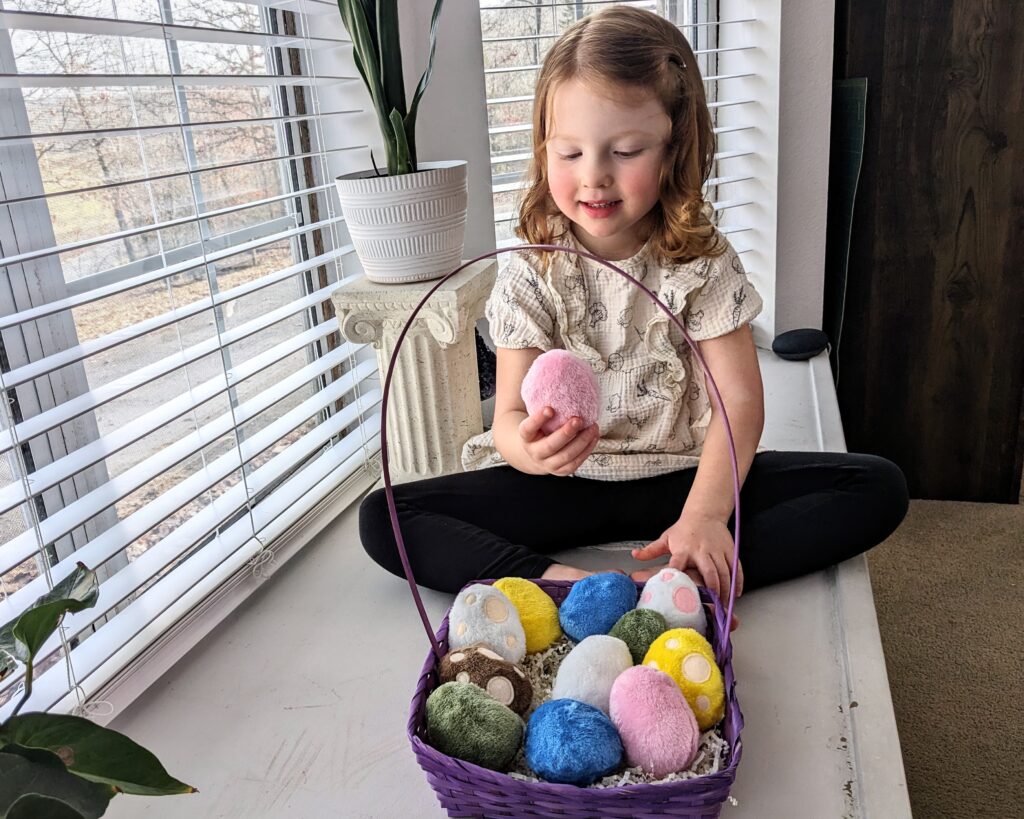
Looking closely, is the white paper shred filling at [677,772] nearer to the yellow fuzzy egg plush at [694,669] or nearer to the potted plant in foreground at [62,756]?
the yellow fuzzy egg plush at [694,669]

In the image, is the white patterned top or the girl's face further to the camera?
the white patterned top

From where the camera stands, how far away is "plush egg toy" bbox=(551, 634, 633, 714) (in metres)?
0.80

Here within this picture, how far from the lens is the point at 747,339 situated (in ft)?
4.00

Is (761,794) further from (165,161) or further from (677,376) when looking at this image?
(165,161)

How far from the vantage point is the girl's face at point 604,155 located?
1.07m

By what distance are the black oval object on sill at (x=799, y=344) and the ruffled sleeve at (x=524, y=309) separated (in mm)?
840

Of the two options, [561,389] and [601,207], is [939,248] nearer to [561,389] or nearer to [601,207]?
[601,207]

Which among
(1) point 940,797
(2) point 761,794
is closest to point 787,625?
(2) point 761,794

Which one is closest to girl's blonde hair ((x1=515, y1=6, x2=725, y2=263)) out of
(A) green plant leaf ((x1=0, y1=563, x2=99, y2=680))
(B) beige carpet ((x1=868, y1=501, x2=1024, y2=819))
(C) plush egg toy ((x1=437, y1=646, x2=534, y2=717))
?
(C) plush egg toy ((x1=437, y1=646, x2=534, y2=717))

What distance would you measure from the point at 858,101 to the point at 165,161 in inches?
55.0

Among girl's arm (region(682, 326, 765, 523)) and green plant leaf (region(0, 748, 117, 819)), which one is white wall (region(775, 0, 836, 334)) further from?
green plant leaf (region(0, 748, 117, 819))

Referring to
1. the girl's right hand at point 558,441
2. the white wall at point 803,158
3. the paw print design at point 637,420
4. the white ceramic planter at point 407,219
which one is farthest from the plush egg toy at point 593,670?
the white wall at point 803,158

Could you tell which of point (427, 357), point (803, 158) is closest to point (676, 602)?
point (427, 357)

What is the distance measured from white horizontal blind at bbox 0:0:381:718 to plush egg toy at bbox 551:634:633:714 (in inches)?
18.7
